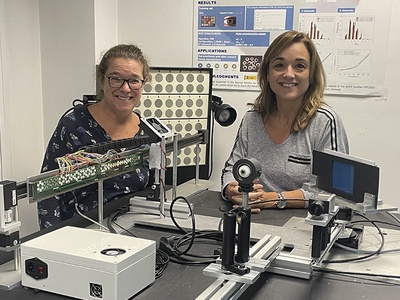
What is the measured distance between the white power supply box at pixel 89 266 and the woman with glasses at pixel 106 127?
25.0 inches

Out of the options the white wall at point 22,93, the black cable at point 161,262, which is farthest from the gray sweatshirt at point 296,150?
the white wall at point 22,93

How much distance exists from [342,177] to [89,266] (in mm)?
706

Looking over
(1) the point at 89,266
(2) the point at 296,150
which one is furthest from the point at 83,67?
(1) the point at 89,266

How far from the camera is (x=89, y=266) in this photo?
1028mm

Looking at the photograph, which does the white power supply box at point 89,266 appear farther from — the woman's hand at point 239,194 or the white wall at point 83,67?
the white wall at point 83,67

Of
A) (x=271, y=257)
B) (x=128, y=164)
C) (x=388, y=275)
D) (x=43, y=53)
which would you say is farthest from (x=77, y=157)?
(x=43, y=53)

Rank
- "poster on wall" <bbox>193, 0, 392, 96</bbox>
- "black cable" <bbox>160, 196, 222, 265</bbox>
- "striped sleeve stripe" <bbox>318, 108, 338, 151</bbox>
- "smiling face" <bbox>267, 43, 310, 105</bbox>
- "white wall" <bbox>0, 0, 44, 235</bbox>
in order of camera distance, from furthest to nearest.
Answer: "white wall" <bbox>0, 0, 44, 235</bbox> → "poster on wall" <bbox>193, 0, 392, 96</bbox> → "smiling face" <bbox>267, 43, 310, 105</bbox> → "striped sleeve stripe" <bbox>318, 108, 338, 151</bbox> → "black cable" <bbox>160, 196, 222, 265</bbox>

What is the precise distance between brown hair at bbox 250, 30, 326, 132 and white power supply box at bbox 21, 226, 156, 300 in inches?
40.5

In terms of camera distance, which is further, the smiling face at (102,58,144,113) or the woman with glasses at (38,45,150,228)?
the smiling face at (102,58,144,113)

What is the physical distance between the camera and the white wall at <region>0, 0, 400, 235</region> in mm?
2678

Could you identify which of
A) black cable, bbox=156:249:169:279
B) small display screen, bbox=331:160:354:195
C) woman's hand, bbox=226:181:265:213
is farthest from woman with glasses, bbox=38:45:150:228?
small display screen, bbox=331:160:354:195

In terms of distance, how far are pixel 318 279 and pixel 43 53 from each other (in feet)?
7.86

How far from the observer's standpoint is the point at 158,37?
3.07m

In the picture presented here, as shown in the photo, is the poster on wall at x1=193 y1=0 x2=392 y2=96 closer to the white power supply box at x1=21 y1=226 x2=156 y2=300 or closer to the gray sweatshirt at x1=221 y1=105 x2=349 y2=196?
the gray sweatshirt at x1=221 y1=105 x2=349 y2=196
